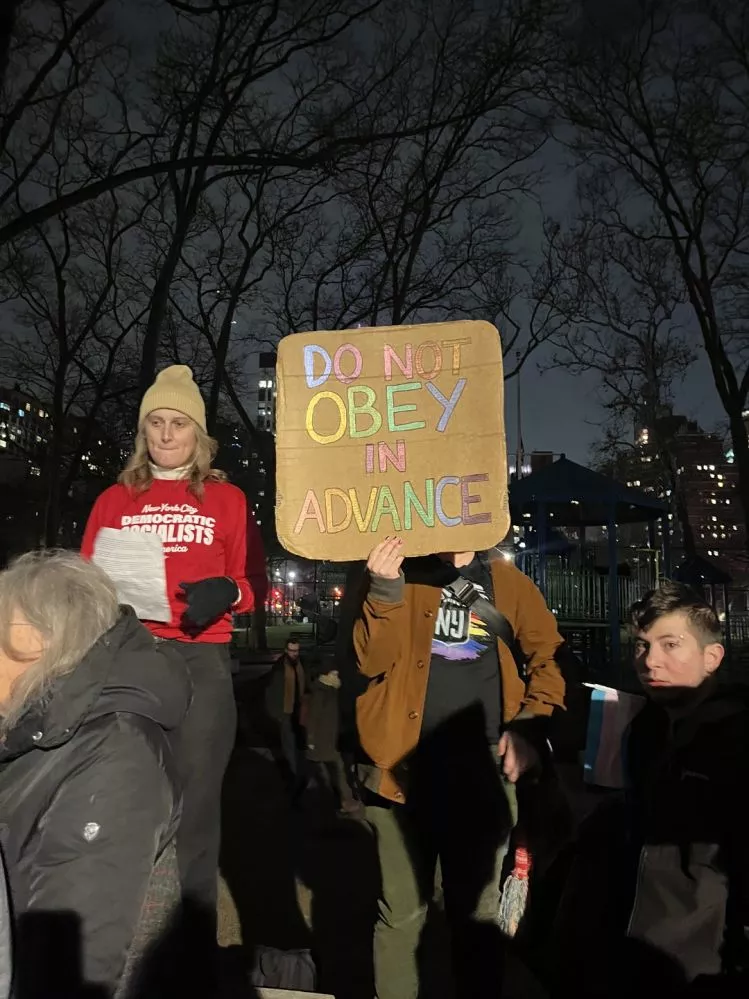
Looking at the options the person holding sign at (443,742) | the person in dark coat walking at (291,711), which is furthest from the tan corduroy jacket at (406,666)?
the person in dark coat walking at (291,711)

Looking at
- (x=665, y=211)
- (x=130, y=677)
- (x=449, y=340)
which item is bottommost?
(x=130, y=677)

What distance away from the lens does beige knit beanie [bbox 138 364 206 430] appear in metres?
2.77

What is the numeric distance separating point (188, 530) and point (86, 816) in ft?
4.23

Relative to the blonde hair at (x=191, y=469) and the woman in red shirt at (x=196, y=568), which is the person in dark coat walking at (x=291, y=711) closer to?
the woman in red shirt at (x=196, y=568)

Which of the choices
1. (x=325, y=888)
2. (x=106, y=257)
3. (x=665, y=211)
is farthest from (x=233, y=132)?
(x=325, y=888)

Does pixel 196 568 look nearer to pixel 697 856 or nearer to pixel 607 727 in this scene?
pixel 607 727

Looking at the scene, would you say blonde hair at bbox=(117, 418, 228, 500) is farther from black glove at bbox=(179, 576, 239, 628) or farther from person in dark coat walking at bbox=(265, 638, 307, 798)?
person in dark coat walking at bbox=(265, 638, 307, 798)

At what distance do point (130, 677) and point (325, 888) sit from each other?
3308mm

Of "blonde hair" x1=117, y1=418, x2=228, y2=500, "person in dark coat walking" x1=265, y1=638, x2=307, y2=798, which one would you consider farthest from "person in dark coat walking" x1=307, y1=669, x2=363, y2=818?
"blonde hair" x1=117, y1=418, x2=228, y2=500

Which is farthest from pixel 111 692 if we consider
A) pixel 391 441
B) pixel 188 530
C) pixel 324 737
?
pixel 324 737

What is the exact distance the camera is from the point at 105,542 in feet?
8.85

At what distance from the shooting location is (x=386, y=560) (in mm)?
2369

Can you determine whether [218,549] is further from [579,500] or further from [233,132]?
[233,132]

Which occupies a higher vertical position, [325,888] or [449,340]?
[449,340]
